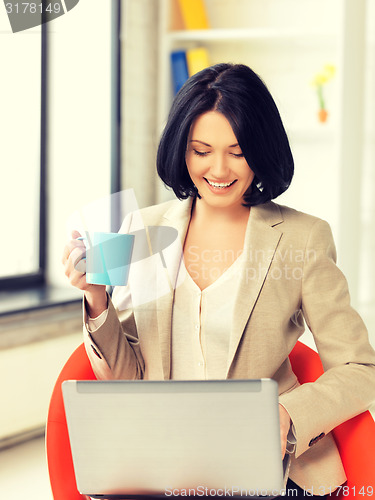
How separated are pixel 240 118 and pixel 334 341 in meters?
0.44

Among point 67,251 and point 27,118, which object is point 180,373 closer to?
point 67,251

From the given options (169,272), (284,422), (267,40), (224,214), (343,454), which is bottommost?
(343,454)

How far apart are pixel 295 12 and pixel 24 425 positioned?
6.99 feet

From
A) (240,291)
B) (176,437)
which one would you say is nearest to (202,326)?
(240,291)

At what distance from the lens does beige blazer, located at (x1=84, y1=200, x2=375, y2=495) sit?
1138mm

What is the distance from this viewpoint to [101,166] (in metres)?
2.87

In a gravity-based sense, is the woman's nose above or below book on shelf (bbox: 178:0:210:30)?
below

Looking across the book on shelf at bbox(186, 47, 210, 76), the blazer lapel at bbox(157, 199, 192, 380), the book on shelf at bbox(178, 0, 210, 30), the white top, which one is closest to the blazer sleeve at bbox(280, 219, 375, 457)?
the white top

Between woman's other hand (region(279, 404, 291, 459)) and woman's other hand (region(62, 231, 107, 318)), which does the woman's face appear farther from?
woman's other hand (region(279, 404, 291, 459))

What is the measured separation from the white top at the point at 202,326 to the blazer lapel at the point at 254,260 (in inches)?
1.1

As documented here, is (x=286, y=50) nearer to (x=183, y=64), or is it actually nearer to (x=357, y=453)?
(x=183, y=64)

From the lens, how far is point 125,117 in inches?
115

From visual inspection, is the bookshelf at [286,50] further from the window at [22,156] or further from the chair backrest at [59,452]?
the chair backrest at [59,452]

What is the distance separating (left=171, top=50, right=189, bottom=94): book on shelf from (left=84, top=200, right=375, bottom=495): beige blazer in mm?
1837
